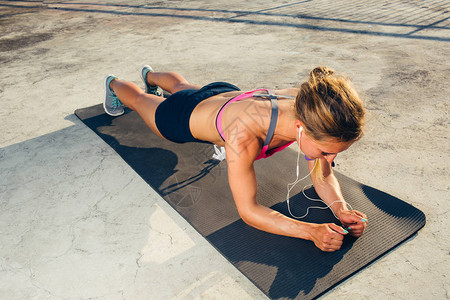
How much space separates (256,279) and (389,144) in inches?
59.1

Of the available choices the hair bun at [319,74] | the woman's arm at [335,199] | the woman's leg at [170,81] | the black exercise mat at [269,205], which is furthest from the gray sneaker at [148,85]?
the hair bun at [319,74]

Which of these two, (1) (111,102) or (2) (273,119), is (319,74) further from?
(1) (111,102)

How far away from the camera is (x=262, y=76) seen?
3.63m

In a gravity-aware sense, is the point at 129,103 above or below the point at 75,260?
above

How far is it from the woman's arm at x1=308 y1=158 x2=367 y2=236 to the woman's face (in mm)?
449

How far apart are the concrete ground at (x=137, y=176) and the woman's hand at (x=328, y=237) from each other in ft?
0.52

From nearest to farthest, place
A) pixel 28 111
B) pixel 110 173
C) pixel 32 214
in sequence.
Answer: pixel 32 214 < pixel 110 173 < pixel 28 111

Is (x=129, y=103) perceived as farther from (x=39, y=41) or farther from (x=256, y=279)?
(x=39, y=41)

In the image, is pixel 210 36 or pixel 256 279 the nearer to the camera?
pixel 256 279

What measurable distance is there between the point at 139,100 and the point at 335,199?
1.39 meters

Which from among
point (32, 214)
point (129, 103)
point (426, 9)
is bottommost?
point (32, 214)

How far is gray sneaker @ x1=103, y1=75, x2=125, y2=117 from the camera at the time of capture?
276 cm

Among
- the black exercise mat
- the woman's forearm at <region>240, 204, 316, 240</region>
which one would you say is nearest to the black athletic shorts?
the black exercise mat

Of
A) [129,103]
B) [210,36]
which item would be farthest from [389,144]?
[210,36]
